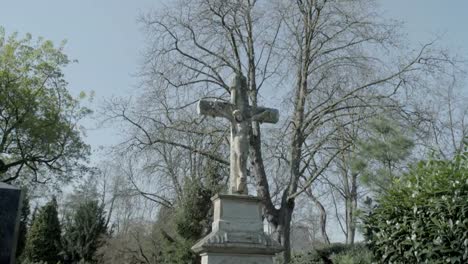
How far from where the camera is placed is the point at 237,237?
7543 mm

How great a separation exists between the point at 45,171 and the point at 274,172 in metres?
14.5

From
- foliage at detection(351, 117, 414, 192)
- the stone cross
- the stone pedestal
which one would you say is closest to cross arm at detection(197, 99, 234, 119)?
the stone cross

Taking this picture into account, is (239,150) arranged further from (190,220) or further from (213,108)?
(190,220)

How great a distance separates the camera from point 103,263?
22.2 metres

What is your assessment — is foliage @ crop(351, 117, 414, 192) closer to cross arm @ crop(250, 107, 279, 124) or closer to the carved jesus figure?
cross arm @ crop(250, 107, 279, 124)

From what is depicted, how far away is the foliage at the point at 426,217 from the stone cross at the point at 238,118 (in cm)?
238

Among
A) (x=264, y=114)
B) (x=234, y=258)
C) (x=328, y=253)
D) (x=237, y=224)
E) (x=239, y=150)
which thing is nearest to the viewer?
(x=234, y=258)

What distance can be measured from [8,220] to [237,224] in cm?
355

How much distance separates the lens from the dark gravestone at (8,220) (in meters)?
5.68

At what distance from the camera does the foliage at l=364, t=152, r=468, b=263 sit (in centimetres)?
533

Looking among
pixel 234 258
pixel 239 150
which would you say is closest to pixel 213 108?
pixel 239 150

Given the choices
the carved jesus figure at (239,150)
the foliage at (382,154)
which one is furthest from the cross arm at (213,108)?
the foliage at (382,154)

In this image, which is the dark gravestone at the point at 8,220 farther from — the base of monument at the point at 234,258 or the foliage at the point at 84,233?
the foliage at the point at 84,233

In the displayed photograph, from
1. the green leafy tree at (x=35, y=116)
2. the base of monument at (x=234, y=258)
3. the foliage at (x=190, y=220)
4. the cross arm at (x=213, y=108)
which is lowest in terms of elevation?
the base of monument at (x=234, y=258)
